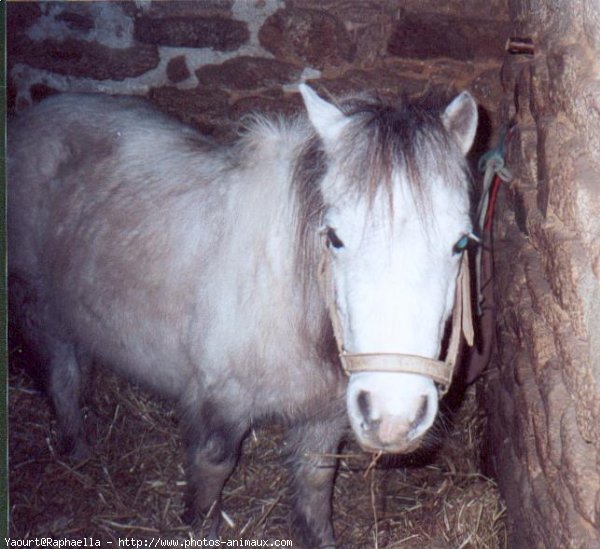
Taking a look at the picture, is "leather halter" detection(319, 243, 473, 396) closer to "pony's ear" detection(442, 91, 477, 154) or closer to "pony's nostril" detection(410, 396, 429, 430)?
"pony's nostril" detection(410, 396, 429, 430)

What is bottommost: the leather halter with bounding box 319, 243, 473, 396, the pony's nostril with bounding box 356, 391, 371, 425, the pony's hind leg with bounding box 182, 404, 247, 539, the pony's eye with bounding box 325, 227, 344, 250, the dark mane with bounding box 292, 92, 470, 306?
the pony's hind leg with bounding box 182, 404, 247, 539

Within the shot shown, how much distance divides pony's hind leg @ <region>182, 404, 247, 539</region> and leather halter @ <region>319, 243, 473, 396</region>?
0.67 metres

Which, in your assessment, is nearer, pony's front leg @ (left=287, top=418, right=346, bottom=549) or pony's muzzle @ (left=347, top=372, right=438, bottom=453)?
pony's muzzle @ (left=347, top=372, right=438, bottom=453)

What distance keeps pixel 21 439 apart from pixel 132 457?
579 millimetres

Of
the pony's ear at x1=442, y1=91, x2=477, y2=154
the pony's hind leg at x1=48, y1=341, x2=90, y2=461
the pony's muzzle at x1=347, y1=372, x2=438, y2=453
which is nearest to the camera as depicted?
the pony's muzzle at x1=347, y1=372, x2=438, y2=453

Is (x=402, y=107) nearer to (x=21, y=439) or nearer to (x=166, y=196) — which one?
(x=166, y=196)

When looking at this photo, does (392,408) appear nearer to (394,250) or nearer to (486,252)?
(394,250)

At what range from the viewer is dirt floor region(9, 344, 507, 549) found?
2.64 meters

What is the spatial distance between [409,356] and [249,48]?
2.38m

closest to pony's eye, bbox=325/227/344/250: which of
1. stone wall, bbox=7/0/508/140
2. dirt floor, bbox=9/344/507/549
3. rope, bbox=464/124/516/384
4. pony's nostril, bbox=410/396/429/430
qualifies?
pony's nostril, bbox=410/396/429/430

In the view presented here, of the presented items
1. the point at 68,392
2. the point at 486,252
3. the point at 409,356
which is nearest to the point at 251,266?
the point at 409,356

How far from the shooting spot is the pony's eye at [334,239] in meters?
1.75

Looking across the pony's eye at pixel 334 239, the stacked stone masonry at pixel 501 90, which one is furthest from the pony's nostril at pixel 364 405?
the stacked stone masonry at pixel 501 90

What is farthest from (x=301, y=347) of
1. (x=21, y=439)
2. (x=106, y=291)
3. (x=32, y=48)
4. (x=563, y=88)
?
(x=32, y=48)
